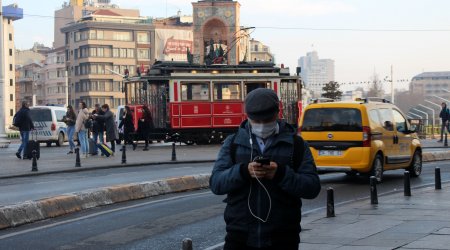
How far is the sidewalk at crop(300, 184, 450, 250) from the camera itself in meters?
8.65

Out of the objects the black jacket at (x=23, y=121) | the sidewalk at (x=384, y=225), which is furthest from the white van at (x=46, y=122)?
the sidewalk at (x=384, y=225)

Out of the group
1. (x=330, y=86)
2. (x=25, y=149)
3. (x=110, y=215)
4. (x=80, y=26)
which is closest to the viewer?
(x=110, y=215)

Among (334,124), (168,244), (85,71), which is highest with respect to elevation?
(85,71)

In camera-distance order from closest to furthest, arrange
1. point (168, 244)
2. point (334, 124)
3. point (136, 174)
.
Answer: point (168, 244) < point (334, 124) < point (136, 174)

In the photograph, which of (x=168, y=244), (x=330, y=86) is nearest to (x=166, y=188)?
(x=168, y=244)

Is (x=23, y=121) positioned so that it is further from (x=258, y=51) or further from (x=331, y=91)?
(x=258, y=51)

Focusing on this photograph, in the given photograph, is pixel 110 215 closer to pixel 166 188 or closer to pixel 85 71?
pixel 166 188

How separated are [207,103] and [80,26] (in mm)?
111277

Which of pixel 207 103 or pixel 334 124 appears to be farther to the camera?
pixel 207 103

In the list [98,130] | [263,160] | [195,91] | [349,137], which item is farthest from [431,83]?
[263,160]

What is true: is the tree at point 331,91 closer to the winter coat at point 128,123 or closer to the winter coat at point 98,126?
the winter coat at point 128,123

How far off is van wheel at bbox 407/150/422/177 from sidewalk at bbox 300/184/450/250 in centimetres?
487

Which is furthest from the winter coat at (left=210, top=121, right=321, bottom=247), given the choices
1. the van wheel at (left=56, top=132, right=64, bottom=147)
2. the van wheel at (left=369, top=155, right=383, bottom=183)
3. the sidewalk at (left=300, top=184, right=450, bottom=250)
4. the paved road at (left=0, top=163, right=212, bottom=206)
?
the van wheel at (left=56, top=132, right=64, bottom=147)

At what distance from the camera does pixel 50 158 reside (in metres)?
24.3
